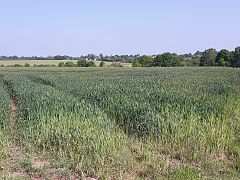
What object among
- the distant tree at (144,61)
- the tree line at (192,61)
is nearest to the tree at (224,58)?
the tree line at (192,61)

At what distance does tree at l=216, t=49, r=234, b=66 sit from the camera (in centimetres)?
10881

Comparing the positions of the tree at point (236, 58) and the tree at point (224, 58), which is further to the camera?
the tree at point (224, 58)

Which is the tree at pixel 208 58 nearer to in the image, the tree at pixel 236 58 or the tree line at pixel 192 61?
the tree line at pixel 192 61

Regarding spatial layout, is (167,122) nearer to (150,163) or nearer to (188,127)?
(188,127)

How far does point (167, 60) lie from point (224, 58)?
53.6 ft

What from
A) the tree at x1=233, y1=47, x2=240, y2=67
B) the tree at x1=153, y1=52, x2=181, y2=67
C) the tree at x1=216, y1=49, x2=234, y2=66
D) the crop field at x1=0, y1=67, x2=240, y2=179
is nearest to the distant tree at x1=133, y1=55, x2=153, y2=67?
the tree at x1=153, y1=52, x2=181, y2=67

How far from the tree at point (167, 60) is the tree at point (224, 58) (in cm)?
1167

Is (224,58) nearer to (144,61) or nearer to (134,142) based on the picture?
(144,61)

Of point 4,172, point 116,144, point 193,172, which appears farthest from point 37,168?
point 193,172

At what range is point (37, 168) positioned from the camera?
864 cm

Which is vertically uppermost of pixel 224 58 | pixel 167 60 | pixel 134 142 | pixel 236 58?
pixel 236 58

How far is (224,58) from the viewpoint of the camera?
111688 millimetres

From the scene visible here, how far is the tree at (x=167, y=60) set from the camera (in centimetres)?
11131

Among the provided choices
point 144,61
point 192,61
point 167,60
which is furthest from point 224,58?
point 144,61
